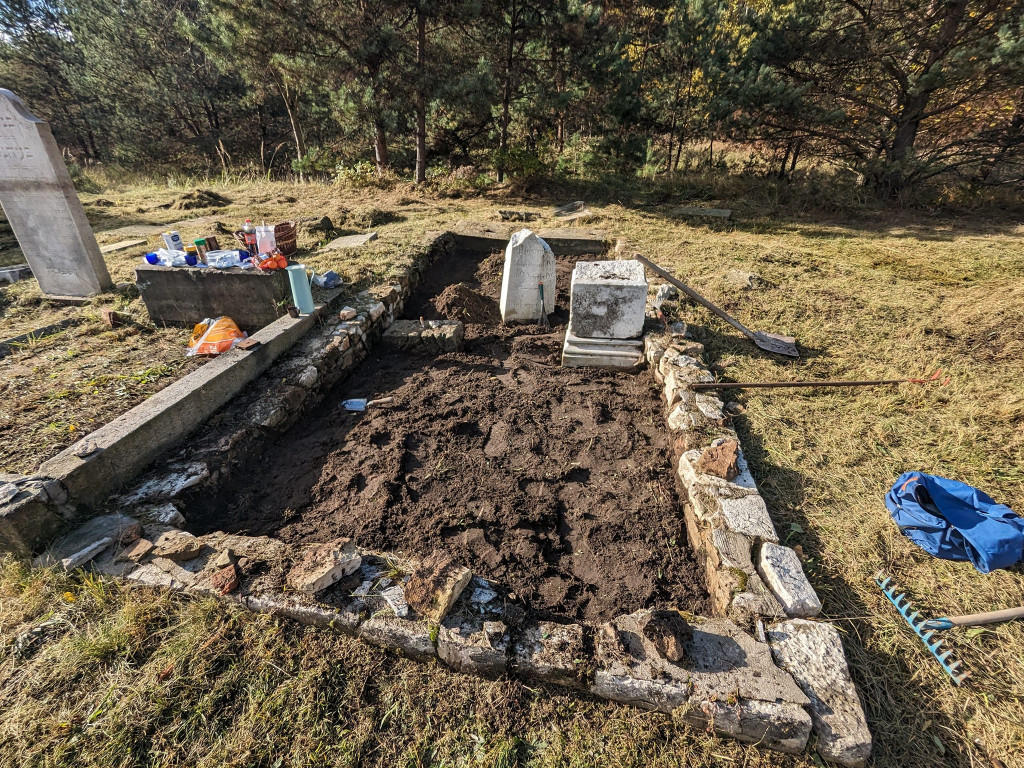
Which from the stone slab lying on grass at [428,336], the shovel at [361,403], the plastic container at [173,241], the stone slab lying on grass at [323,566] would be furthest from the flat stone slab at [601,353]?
the plastic container at [173,241]

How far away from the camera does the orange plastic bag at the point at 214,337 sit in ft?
13.4

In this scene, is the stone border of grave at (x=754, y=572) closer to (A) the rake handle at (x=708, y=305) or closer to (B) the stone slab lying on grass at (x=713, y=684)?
(B) the stone slab lying on grass at (x=713, y=684)

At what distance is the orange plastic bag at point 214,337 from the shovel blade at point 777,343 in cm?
491

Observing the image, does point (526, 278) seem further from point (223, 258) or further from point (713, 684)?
point (713, 684)

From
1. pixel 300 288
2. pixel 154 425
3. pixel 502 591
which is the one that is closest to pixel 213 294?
pixel 300 288

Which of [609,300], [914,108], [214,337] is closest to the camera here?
[214,337]

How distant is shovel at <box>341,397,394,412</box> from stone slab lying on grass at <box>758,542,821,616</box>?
9.65ft

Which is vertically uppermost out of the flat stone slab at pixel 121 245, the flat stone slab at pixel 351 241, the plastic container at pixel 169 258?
the plastic container at pixel 169 258

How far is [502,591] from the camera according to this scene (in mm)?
2375

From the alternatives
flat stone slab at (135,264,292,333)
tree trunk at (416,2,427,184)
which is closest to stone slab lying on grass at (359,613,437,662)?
flat stone slab at (135,264,292,333)

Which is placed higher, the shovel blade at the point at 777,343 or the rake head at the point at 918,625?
the shovel blade at the point at 777,343

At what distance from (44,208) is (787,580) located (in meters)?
7.87

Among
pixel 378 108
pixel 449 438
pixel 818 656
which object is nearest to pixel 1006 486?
pixel 818 656

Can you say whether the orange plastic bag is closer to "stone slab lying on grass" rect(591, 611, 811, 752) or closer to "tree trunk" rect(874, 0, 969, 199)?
"stone slab lying on grass" rect(591, 611, 811, 752)
